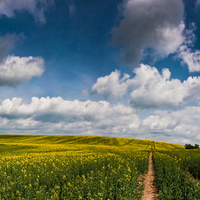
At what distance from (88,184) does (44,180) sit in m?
3.87

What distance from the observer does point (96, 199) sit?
7984mm

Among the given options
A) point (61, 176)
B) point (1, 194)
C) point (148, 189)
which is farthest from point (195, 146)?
point (1, 194)

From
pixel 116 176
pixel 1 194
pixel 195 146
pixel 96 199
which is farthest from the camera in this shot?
pixel 195 146

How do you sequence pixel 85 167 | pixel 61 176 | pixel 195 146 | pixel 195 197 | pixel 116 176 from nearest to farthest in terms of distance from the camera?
pixel 195 197 → pixel 116 176 → pixel 61 176 → pixel 85 167 → pixel 195 146

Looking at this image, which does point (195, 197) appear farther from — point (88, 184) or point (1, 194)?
point (1, 194)

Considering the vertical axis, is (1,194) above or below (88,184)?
below

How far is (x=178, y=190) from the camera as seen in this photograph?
9.99 metres

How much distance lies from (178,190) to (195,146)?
68.5 metres

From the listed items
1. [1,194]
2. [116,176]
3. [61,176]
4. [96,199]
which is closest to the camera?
[96,199]

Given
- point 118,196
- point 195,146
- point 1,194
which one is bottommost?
point 195,146

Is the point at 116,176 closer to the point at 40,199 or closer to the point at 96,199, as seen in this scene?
the point at 96,199

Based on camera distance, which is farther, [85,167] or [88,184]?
[85,167]

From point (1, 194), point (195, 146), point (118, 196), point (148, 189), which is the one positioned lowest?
point (195, 146)

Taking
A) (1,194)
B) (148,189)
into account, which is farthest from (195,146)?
(1,194)
